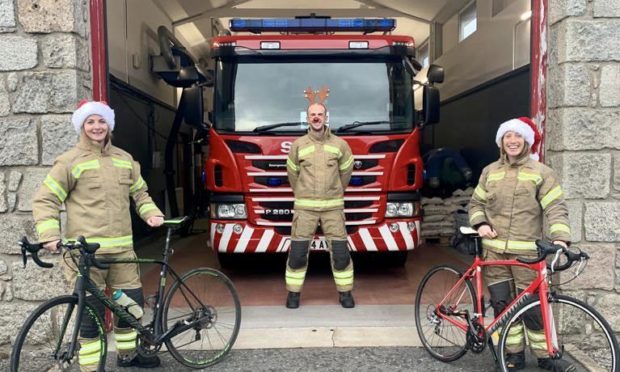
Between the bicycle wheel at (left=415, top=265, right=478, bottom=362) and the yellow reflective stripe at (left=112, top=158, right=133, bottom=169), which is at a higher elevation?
the yellow reflective stripe at (left=112, top=158, right=133, bottom=169)

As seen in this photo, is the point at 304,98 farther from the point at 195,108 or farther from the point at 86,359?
the point at 86,359

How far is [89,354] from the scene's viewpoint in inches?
130

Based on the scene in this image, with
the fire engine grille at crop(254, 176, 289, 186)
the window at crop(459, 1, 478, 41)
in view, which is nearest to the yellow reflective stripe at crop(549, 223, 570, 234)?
the fire engine grille at crop(254, 176, 289, 186)

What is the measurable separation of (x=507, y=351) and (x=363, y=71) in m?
3.35

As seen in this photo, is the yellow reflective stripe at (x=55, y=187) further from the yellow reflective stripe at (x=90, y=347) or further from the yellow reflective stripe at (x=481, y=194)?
the yellow reflective stripe at (x=481, y=194)

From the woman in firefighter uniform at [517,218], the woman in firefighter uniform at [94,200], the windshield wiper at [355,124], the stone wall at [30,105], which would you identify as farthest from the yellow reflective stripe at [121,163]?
the windshield wiper at [355,124]

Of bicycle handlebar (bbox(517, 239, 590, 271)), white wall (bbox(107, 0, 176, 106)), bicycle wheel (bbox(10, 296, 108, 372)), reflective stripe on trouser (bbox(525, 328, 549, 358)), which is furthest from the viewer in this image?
white wall (bbox(107, 0, 176, 106))

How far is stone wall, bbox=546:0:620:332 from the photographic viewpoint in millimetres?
4074

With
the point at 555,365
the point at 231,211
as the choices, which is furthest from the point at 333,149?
the point at 555,365

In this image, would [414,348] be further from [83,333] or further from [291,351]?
[83,333]

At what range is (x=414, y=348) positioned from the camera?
13.6 feet

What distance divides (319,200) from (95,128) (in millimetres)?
2299

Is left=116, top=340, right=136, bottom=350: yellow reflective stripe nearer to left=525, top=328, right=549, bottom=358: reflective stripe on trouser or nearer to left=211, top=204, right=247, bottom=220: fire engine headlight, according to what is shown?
left=211, top=204, right=247, bottom=220: fire engine headlight

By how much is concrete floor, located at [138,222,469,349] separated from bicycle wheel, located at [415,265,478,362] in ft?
0.85
